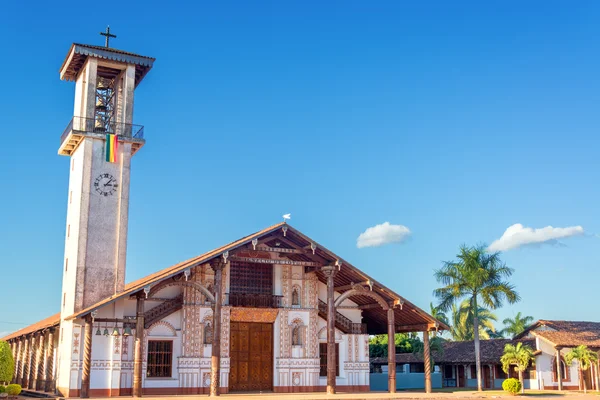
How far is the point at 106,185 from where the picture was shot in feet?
102

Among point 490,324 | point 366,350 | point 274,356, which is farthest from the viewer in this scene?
point 490,324

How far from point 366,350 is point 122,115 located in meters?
16.4

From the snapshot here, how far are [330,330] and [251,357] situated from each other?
421cm

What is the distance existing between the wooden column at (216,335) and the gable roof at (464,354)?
23.7 metres

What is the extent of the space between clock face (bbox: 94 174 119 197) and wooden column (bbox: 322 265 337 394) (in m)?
9.99

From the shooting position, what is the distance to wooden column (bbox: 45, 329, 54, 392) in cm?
3192

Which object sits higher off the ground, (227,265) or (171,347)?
(227,265)

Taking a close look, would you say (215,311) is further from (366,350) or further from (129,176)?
(366,350)

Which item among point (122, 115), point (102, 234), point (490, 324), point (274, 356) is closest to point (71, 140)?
point (122, 115)

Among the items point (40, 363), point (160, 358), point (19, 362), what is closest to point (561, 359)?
point (160, 358)

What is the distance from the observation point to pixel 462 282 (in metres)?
43.4

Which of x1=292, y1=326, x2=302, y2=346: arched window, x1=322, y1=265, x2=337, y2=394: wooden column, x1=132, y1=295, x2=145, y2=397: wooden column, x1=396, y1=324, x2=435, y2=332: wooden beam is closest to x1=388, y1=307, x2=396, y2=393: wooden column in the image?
x1=396, y1=324, x2=435, y2=332: wooden beam

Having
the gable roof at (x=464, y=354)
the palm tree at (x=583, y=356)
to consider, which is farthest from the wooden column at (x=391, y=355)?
the gable roof at (x=464, y=354)

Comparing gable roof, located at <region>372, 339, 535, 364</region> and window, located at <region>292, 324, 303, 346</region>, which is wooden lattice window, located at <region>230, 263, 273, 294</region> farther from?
gable roof, located at <region>372, 339, 535, 364</region>
